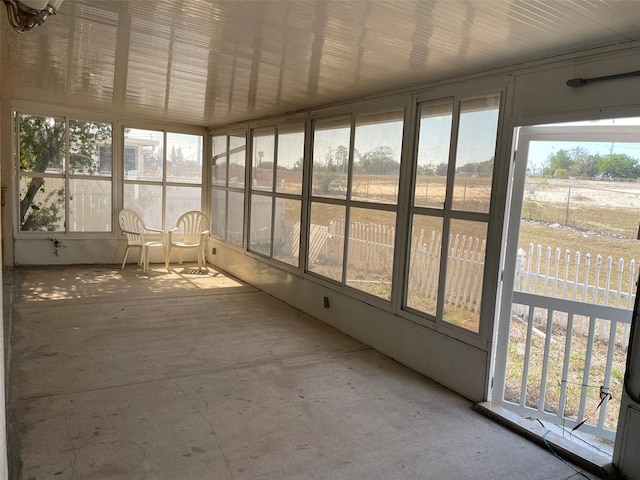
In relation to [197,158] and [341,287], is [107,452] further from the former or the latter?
[197,158]

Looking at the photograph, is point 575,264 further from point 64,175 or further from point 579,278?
point 64,175

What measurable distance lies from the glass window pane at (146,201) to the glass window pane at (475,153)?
5541 mm

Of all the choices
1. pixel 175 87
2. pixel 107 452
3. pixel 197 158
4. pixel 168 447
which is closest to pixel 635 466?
pixel 168 447

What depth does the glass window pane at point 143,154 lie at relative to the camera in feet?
23.6

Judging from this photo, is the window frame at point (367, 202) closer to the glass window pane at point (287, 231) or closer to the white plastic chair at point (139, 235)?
the glass window pane at point (287, 231)

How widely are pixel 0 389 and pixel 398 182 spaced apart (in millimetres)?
3011

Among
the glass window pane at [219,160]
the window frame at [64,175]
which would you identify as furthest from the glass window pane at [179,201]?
the window frame at [64,175]

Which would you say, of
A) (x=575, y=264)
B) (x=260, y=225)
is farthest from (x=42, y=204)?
(x=575, y=264)

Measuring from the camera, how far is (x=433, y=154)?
3.55m

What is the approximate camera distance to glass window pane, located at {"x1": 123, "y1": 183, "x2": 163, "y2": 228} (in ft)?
23.9

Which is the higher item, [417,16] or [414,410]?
[417,16]

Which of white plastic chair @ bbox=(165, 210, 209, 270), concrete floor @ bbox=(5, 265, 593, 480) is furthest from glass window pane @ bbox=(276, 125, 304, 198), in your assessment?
white plastic chair @ bbox=(165, 210, 209, 270)

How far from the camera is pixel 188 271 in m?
7.04

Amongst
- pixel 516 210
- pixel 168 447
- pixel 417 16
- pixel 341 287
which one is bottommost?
pixel 168 447
